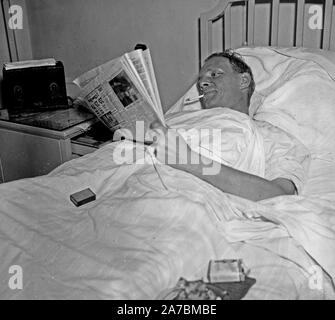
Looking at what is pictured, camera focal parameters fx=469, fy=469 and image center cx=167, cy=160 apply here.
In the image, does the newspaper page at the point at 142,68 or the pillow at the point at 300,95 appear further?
the pillow at the point at 300,95

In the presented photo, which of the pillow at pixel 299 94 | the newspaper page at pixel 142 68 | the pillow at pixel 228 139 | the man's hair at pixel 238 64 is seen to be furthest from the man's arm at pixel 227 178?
the man's hair at pixel 238 64

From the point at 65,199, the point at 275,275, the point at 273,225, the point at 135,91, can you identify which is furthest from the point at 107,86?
the point at 275,275

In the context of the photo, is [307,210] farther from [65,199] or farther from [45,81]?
[45,81]

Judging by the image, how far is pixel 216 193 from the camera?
49.2 inches

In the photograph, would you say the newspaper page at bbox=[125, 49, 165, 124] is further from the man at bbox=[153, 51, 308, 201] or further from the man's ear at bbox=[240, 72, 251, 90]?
the man's ear at bbox=[240, 72, 251, 90]

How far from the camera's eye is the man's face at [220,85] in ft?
5.45

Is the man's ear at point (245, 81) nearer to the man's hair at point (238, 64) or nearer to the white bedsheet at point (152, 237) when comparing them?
the man's hair at point (238, 64)

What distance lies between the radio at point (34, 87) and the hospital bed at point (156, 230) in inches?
28.6

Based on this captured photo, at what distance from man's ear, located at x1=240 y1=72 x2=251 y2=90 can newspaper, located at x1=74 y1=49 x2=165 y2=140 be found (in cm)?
40

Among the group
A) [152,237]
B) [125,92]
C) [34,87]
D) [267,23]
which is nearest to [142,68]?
[125,92]

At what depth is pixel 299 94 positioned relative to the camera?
169 cm

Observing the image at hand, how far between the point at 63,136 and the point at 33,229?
2.73 feet

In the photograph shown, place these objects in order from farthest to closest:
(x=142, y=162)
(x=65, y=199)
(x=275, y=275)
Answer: (x=142, y=162)
(x=65, y=199)
(x=275, y=275)

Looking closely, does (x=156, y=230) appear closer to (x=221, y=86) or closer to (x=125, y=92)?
(x=125, y=92)
